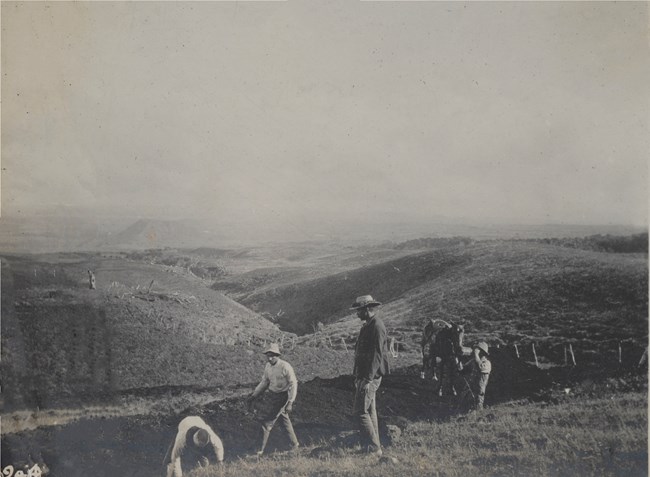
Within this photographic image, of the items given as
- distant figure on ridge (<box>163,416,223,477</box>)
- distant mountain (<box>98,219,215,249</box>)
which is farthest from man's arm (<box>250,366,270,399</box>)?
distant mountain (<box>98,219,215,249</box>)

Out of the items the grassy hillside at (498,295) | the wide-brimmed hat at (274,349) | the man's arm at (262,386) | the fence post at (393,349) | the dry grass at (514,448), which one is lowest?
the dry grass at (514,448)

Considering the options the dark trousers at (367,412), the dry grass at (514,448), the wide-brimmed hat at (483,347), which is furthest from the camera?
the wide-brimmed hat at (483,347)

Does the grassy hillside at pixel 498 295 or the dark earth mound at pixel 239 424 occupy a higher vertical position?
the grassy hillside at pixel 498 295

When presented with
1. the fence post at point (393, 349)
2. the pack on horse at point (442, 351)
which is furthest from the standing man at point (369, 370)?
the pack on horse at point (442, 351)

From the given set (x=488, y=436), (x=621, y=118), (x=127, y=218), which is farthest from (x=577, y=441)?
(x=127, y=218)

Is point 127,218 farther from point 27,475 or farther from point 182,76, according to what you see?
point 27,475

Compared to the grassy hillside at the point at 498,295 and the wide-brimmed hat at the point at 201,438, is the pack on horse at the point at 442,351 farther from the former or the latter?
the wide-brimmed hat at the point at 201,438

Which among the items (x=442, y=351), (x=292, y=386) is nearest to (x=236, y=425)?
(x=292, y=386)
